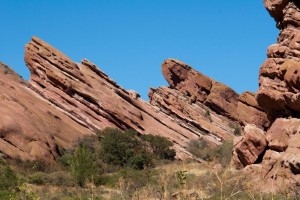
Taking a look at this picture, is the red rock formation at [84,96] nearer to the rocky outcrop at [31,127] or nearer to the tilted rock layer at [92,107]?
the tilted rock layer at [92,107]

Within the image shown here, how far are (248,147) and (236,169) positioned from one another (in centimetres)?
142

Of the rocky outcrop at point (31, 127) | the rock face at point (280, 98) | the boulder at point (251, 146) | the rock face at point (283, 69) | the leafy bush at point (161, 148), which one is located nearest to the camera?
the rock face at point (280, 98)

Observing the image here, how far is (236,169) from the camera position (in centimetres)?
2142

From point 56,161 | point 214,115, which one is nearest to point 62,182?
point 56,161

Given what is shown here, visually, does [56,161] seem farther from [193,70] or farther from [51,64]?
[193,70]

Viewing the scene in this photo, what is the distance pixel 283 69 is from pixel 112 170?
14472mm

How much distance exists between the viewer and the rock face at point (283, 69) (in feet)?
62.9

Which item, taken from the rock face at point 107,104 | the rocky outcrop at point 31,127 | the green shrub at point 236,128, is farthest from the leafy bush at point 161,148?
the green shrub at point 236,128

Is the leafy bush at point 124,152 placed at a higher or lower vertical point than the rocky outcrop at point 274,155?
lower

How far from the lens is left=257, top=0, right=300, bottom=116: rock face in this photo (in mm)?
19172

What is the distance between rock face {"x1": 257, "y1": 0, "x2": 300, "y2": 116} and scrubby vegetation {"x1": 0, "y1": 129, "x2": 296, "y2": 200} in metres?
3.49

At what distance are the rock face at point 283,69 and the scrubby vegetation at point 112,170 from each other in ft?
11.4

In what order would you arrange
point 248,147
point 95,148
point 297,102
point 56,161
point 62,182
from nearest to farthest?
point 297,102 → point 248,147 → point 62,182 → point 56,161 → point 95,148

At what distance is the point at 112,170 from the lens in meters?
30.4
